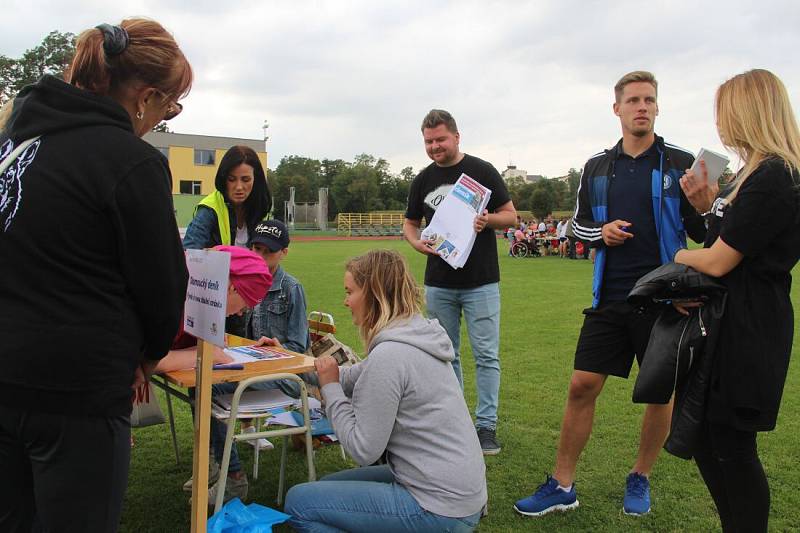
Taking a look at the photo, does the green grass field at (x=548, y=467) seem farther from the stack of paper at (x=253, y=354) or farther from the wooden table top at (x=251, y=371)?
the wooden table top at (x=251, y=371)

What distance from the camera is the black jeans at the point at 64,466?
5.22 feet

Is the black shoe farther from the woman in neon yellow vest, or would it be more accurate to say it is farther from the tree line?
the tree line

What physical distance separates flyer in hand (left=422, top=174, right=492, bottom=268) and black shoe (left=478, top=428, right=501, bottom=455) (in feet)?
3.63

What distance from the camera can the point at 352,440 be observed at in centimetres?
246

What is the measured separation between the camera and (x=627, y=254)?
3467mm

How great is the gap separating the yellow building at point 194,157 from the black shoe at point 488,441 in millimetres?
50909

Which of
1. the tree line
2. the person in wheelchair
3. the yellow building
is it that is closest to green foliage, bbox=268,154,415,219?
the tree line

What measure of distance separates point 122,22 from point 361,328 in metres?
1.38

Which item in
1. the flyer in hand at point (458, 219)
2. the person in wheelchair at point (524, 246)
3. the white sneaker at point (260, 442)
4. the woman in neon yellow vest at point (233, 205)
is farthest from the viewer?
the person in wheelchair at point (524, 246)

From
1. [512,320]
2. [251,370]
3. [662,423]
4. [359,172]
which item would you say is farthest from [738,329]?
[359,172]

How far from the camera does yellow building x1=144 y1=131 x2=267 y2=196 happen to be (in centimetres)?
5356

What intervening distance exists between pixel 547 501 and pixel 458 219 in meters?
1.88

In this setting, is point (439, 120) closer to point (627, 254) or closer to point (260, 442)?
point (627, 254)

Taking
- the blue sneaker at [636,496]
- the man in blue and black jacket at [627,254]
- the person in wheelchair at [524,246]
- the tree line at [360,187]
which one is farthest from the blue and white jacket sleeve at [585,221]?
the tree line at [360,187]
